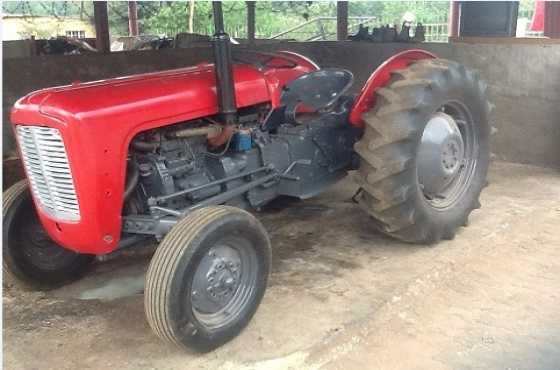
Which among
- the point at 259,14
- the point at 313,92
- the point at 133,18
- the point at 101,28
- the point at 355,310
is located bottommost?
the point at 355,310

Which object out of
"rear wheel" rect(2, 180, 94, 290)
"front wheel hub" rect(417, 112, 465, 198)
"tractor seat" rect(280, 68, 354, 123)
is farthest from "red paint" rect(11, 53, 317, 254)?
"front wheel hub" rect(417, 112, 465, 198)

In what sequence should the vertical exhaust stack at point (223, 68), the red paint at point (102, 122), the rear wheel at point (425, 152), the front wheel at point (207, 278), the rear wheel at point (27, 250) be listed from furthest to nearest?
the rear wheel at point (425, 152) < the rear wheel at point (27, 250) < the vertical exhaust stack at point (223, 68) < the red paint at point (102, 122) < the front wheel at point (207, 278)

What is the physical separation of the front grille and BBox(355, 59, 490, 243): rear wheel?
160cm

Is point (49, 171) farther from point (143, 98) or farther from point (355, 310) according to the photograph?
point (355, 310)

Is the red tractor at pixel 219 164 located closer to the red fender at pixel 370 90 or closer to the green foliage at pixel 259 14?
the red fender at pixel 370 90

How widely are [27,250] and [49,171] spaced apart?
0.70m

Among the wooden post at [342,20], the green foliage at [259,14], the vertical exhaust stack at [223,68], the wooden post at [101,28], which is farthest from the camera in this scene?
the green foliage at [259,14]

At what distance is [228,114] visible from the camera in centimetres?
293

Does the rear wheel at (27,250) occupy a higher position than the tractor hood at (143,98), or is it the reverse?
the tractor hood at (143,98)

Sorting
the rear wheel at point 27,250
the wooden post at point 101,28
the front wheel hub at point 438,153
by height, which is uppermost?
the wooden post at point 101,28

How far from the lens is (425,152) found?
3.63m

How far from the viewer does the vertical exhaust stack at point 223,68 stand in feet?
9.10

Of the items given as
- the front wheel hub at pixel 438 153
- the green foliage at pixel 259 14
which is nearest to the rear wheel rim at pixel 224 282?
the front wheel hub at pixel 438 153

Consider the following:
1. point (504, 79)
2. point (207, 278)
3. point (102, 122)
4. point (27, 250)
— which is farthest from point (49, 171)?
point (504, 79)
